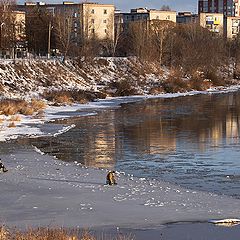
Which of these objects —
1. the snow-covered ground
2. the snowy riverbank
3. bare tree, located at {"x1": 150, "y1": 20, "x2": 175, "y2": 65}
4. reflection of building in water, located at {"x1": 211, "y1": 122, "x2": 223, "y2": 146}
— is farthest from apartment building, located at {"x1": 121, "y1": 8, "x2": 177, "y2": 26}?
the snow-covered ground

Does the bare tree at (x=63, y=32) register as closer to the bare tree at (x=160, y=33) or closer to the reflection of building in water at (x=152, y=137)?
the bare tree at (x=160, y=33)

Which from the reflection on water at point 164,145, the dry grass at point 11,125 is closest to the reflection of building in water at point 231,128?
the reflection on water at point 164,145

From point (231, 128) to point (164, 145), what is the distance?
6.58 metres

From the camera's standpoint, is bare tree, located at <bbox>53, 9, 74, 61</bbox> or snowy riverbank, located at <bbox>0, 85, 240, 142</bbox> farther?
bare tree, located at <bbox>53, 9, 74, 61</bbox>

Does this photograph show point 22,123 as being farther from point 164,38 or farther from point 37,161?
point 164,38

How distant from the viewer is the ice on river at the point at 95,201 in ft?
37.6

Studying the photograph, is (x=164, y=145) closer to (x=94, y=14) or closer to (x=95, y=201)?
(x=95, y=201)

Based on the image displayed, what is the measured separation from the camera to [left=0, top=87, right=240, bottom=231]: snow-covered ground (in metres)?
11.5

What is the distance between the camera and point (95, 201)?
13.1m

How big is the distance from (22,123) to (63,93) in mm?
17821

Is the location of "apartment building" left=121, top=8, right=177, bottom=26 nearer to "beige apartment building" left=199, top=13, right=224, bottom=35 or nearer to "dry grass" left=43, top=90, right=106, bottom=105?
"beige apartment building" left=199, top=13, right=224, bottom=35

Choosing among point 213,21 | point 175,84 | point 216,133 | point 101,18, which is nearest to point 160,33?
point 175,84

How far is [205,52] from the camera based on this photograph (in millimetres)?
81438

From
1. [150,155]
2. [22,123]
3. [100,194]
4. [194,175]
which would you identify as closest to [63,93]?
[22,123]
